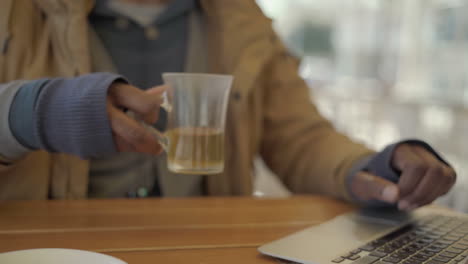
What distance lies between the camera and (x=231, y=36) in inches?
45.4

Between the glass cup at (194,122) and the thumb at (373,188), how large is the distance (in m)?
0.30

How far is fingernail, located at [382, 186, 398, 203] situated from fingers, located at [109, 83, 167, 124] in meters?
0.41

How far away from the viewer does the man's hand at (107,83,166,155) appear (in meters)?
0.69

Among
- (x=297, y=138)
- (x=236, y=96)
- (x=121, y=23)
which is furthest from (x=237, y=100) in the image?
(x=121, y=23)

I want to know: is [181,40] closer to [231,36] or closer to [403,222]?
[231,36]

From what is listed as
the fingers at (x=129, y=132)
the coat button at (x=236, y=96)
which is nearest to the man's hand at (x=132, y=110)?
the fingers at (x=129, y=132)

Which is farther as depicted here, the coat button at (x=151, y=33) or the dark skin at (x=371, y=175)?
the coat button at (x=151, y=33)

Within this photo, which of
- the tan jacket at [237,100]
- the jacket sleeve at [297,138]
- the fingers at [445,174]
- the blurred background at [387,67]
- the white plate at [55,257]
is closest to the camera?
the white plate at [55,257]

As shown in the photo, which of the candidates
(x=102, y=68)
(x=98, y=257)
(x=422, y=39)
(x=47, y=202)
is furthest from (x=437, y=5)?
(x=98, y=257)

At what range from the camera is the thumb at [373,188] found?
0.81 metres

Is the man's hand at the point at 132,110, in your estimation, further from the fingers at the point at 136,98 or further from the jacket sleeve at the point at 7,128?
the jacket sleeve at the point at 7,128

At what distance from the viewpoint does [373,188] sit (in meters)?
0.84

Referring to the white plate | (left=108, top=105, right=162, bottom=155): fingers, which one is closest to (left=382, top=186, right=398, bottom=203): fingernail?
(left=108, top=105, right=162, bottom=155): fingers

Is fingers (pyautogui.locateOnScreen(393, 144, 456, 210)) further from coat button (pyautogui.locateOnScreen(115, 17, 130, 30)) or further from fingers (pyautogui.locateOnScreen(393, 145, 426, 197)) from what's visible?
coat button (pyautogui.locateOnScreen(115, 17, 130, 30))
